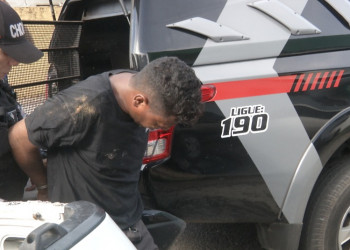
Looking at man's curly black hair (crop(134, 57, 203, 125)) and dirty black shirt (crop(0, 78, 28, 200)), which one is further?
dirty black shirt (crop(0, 78, 28, 200))

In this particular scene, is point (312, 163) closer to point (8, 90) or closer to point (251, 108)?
point (251, 108)

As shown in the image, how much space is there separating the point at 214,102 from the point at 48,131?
90 centimetres

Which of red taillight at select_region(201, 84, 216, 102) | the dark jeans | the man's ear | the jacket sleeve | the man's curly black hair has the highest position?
the man's curly black hair

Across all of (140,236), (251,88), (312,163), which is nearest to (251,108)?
(251,88)

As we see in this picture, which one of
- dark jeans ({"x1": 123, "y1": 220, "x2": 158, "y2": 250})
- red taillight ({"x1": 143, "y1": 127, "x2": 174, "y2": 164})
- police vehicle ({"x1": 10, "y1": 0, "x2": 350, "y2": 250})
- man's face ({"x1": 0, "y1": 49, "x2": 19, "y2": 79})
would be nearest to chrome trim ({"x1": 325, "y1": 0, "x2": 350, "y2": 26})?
police vehicle ({"x1": 10, "y1": 0, "x2": 350, "y2": 250})

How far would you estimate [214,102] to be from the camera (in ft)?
7.14

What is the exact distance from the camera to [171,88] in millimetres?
1523

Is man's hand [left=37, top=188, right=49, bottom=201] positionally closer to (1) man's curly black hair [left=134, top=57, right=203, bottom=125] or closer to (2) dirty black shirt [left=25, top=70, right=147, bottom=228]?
(2) dirty black shirt [left=25, top=70, right=147, bottom=228]

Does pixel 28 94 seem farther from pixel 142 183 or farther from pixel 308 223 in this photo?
pixel 308 223

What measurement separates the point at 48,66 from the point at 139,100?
1747 mm

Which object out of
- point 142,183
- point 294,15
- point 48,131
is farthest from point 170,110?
point 294,15

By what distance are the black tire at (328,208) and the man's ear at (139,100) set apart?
137cm

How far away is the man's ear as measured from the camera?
1.57 meters

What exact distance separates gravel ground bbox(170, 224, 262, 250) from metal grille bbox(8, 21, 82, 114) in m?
1.51
